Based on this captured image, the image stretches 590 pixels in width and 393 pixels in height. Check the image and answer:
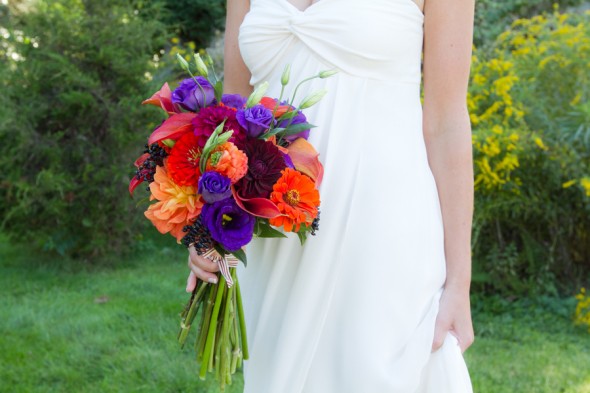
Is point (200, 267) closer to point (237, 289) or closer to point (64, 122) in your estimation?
point (237, 289)

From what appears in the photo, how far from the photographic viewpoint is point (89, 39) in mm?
6594

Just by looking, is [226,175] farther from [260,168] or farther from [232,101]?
[232,101]

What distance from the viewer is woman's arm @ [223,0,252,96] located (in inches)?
86.4

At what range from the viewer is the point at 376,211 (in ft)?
6.03

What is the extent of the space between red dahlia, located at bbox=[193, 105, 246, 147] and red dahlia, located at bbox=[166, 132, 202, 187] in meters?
0.03

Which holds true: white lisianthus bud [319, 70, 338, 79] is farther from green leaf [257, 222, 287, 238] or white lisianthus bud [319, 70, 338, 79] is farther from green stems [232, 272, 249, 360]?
green stems [232, 272, 249, 360]

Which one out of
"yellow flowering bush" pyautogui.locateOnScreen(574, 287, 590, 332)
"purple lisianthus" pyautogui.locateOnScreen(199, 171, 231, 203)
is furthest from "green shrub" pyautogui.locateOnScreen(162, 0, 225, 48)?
"purple lisianthus" pyautogui.locateOnScreen(199, 171, 231, 203)

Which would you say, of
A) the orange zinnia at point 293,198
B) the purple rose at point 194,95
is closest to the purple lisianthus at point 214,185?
the orange zinnia at point 293,198

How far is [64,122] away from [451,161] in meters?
5.48

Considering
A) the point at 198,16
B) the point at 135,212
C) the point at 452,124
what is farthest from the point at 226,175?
the point at 198,16

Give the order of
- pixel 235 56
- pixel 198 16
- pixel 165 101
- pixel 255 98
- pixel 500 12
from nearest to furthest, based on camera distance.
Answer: pixel 255 98
pixel 165 101
pixel 235 56
pixel 500 12
pixel 198 16

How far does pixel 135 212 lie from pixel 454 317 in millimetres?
5326

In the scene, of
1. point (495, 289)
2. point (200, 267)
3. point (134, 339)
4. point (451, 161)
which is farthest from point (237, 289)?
point (495, 289)

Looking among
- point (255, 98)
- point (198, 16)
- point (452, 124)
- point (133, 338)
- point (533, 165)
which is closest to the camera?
point (255, 98)
